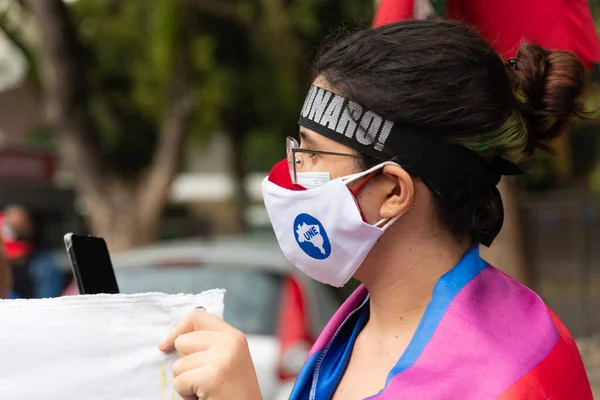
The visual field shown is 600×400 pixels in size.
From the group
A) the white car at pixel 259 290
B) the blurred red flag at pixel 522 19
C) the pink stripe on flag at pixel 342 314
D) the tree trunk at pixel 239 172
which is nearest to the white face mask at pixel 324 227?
the pink stripe on flag at pixel 342 314

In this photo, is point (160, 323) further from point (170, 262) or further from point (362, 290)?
point (170, 262)

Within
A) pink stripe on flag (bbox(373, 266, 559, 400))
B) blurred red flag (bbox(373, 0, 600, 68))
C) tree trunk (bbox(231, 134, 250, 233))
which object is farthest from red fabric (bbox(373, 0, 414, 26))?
tree trunk (bbox(231, 134, 250, 233))

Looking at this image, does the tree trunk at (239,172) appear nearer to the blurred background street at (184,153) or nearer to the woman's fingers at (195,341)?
the blurred background street at (184,153)

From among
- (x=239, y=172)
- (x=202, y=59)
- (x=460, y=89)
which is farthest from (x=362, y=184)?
(x=239, y=172)

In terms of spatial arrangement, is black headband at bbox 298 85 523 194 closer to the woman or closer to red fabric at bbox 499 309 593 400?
the woman

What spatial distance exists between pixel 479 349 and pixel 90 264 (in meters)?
0.75

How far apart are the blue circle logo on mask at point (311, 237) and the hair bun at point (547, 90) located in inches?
18.0

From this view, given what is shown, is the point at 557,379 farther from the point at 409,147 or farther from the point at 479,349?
the point at 409,147

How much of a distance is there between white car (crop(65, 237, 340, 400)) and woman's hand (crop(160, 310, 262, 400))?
2856mm

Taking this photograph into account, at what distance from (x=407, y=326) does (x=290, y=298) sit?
3026 mm

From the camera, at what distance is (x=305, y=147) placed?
1669 mm

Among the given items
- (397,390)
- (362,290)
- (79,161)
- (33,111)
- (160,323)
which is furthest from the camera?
(33,111)

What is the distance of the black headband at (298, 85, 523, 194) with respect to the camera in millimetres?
1528

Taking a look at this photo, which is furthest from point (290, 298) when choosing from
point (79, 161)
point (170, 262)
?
point (79, 161)
